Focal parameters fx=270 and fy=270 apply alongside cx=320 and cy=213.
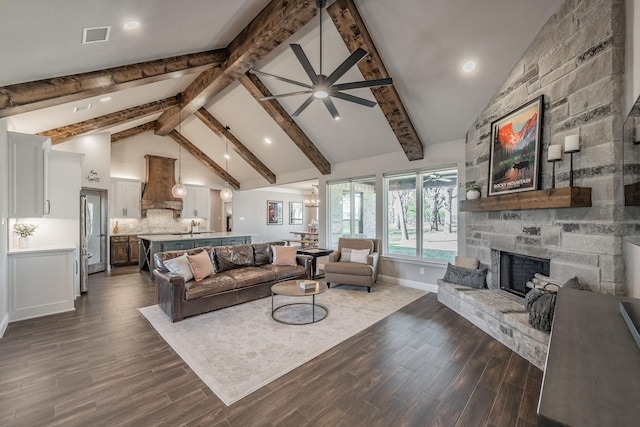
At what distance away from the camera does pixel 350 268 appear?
5.08 meters

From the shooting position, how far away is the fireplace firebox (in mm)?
3450

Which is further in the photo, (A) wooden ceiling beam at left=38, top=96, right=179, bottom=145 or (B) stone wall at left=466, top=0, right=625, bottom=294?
(A) wooden ceiling beam at left=38, top=96, right=179, bottom=145

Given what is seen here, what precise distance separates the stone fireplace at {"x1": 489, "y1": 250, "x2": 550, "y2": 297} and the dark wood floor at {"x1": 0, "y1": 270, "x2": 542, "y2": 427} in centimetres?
97

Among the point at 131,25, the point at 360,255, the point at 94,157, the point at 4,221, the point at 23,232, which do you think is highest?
the point at 131,25

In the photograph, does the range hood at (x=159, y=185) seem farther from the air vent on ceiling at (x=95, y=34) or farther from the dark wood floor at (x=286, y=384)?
the air vent on ceiling at (x=95, y=34)

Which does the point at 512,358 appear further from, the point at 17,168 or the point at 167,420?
the point at 17,168

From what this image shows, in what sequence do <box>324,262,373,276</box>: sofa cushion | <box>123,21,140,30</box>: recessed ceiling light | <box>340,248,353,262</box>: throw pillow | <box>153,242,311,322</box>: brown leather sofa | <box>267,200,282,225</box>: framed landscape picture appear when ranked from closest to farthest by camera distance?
1. <box>123,21,140,30</box>: recessed ceiling light
2. <box>153,242,311,322</box>: brown leather sofa
3. <box>324,262,373,276</box>: sofa cushion
4. <box>340,248,353,262</box>: throw pillow
5. <box>267,200,282,225</box>: framed landscape picture

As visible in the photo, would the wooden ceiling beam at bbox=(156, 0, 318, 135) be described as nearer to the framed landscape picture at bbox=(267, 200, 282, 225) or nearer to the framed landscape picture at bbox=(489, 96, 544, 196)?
the framed landscape picture at bbox=(489, 96, 544, 196)

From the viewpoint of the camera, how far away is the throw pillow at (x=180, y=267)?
3.92 m

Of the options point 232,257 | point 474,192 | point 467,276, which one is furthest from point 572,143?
point 232,257

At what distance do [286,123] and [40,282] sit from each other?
15.6 feet

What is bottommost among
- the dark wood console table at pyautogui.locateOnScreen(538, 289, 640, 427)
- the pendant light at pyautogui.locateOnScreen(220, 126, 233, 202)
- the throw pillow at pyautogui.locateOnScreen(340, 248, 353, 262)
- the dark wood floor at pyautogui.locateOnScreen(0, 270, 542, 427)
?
the dark wood floor at pyautogui.locateOnScreen(0, 270, 542, 427)

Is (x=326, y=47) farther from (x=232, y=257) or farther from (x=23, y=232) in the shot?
(x=23, y=232)

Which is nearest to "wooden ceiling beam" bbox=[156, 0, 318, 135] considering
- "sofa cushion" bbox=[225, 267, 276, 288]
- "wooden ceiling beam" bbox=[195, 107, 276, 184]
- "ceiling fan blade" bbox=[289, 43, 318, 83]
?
"ceiling fan blade" bbox=[289, 43, 318, 83]
